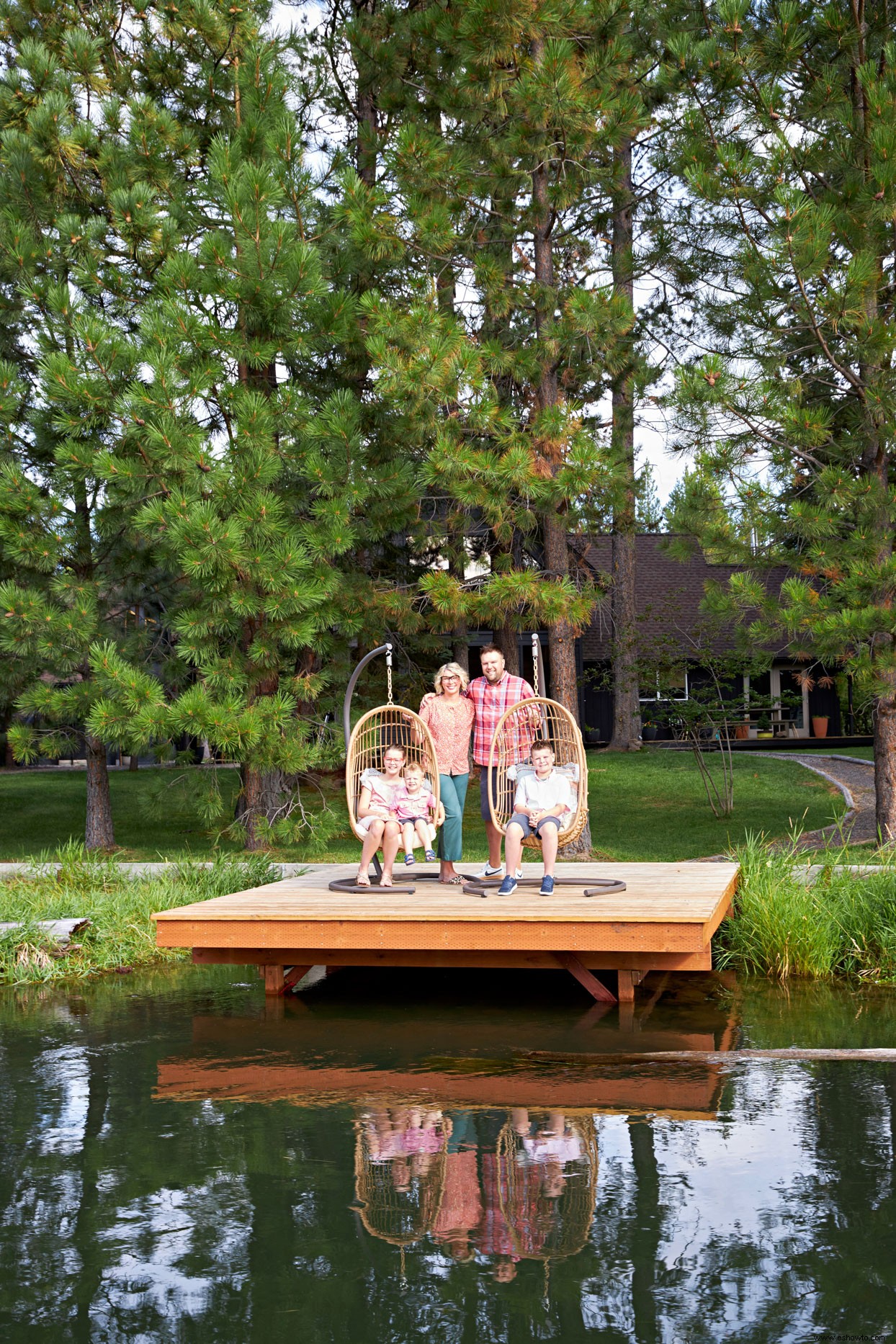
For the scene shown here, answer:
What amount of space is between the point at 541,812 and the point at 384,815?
94 cm

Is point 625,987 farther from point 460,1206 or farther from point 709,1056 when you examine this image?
point 460,1206

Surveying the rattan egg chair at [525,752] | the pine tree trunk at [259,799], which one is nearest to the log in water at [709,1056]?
the rattan egg chair at [525,752]

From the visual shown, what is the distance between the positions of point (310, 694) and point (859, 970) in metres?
6.16

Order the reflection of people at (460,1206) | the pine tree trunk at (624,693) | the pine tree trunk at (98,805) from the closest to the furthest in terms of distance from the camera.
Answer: the reflection of people at (460,1206)
the pine tree trunk at (98,805)
the pine tree trunk at (624,693)

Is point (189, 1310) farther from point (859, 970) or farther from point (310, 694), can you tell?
point (310, 694)

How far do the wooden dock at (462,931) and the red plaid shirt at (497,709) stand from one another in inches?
37.7

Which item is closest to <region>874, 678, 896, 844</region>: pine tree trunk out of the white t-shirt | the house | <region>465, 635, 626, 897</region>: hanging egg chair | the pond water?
<region>465, 635, 626, 897</region>: hanging egg chair

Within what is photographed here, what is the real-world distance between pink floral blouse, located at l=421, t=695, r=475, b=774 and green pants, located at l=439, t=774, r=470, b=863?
0.05m

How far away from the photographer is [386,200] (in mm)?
10906

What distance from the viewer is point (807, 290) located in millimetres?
10508

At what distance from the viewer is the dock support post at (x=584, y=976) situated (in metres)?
6.34

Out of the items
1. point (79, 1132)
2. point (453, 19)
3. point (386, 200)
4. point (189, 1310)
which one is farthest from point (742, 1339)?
point (453, 19)

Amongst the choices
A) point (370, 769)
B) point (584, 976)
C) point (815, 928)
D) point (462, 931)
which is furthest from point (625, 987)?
point (370, 769)

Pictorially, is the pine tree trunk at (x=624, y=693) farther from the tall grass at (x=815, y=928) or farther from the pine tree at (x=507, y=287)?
the tall grass at (x=815, y=928)
